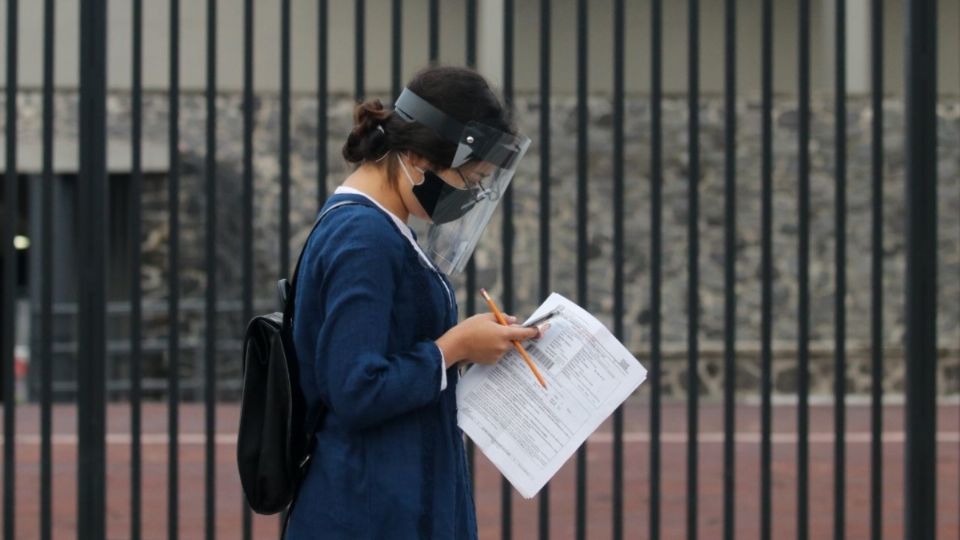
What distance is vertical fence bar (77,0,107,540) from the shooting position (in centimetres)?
375

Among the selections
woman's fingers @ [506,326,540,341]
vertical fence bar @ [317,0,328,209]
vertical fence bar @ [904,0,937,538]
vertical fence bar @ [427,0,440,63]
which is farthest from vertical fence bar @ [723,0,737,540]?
woman's fingers @ [506,326,540,341]

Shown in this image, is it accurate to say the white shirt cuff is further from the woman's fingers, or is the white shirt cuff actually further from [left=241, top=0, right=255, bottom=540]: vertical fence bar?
[left=241, top=0, right=255, bottom=540]: vertical fence bar

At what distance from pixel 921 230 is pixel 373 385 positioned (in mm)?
2014

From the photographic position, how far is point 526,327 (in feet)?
8.29

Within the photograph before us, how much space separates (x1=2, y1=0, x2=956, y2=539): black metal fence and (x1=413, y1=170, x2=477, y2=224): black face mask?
1.20m

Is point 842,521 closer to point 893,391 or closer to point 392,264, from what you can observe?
point 392,264

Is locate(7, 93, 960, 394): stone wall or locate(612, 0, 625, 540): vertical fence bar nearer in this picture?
locate(612, 0, 625, 540): vertical fence bar

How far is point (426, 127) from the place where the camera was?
8.14 ft

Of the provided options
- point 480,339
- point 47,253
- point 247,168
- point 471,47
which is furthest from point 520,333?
point 47,253

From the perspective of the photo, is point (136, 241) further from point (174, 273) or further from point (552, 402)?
point (552, 402)

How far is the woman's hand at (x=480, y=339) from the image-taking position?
247 centimetres

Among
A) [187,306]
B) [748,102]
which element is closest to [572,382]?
[187,306]

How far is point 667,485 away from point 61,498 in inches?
145

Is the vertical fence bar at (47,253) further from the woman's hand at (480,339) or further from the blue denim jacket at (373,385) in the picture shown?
the woman's hand at (480,339)
